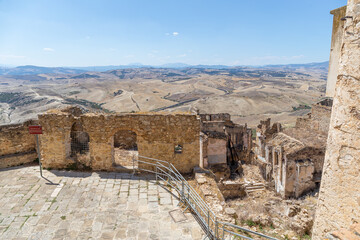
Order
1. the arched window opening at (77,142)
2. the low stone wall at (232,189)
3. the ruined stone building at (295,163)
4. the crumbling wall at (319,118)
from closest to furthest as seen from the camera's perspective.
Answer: the arched window opening at (77,142), the low stone wall at (232,189), the ruined stone building at (295,163), the crumbling wall at (319,118)

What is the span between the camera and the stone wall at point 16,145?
10734mm

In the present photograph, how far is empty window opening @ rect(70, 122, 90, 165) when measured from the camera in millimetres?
10841

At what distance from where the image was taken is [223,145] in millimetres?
15789

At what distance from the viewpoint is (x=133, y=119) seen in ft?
33.1

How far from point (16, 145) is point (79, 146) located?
268 centimetres

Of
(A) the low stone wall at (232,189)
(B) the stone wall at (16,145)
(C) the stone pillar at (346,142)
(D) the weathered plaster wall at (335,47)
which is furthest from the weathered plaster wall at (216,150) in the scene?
(C) the stone pillar at (346,142)

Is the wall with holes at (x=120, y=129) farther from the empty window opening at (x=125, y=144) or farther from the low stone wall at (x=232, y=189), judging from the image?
the low stone wall at (x=232, y=189)

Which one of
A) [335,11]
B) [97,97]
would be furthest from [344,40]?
[97,97]

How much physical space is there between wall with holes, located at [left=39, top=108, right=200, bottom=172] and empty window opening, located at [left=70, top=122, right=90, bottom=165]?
324mm

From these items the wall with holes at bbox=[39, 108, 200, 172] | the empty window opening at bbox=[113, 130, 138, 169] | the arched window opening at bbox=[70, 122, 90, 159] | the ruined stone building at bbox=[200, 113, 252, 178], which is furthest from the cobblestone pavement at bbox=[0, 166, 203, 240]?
the ruined stone building at bbox=[200, 113, 252, 178]

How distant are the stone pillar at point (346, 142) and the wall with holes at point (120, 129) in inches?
271

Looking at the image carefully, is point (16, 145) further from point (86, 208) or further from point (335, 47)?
point (335, 47)

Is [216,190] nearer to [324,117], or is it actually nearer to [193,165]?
[193,165]

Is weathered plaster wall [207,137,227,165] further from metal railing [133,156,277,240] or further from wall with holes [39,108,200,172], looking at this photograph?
metal railing [133,156,277,240]
